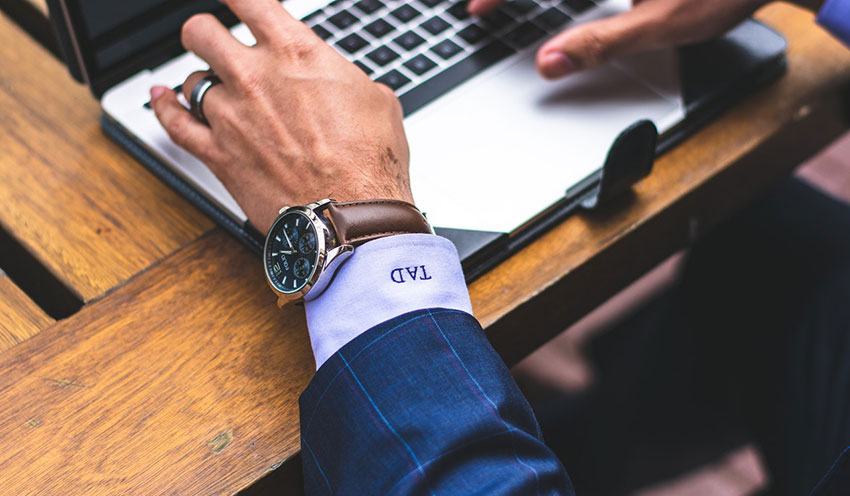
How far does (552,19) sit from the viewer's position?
0.70 meters

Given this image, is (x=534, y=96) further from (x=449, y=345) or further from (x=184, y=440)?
(x=184, y=440)

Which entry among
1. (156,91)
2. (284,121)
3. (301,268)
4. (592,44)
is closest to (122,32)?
(156,91)

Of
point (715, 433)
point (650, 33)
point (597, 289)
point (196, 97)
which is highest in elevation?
point (196, 97)

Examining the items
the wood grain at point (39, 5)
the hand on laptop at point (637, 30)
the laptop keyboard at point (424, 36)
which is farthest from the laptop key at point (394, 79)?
the wood grain at point (39, 5)

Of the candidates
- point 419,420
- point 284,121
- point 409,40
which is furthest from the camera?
point 409,40

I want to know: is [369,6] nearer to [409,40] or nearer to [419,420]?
[409,40]

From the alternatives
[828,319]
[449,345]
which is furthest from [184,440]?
[828,319]

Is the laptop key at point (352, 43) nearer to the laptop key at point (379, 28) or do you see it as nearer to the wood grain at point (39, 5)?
the laptop key at point (379, 28)

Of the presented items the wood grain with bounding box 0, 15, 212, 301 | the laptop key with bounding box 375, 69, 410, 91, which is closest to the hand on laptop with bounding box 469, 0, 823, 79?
the laptop key with bounding box 375, 69, 410, 91

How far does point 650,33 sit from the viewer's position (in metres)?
0.65

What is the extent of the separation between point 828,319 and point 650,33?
1.23ft

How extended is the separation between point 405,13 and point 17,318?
0.40m

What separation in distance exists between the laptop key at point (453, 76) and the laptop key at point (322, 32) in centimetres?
10

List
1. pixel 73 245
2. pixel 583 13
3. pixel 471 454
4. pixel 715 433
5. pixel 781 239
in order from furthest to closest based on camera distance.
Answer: pixel 715 433, pixel 781 239, pixel 583 13, pixel 73 245, pixel 471 454
